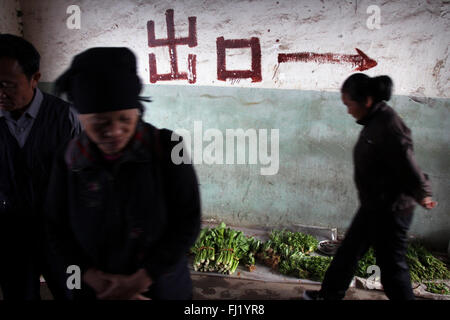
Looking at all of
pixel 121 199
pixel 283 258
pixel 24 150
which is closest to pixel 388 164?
pixel 283 258

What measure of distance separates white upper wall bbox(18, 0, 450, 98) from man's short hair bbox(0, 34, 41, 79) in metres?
2.35

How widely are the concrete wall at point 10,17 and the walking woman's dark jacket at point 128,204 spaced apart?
3793mm

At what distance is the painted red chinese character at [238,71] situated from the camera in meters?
3.76

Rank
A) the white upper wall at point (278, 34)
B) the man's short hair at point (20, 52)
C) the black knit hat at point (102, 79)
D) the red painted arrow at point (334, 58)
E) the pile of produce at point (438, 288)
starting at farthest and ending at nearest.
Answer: the red painted arrow at point (334, 58), the white upper wall at point (278, 34), the pile of produce at point (438, 288), the man's short hair at point (20, 52), the black knit hat at point (102, 79)

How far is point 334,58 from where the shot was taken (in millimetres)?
3629

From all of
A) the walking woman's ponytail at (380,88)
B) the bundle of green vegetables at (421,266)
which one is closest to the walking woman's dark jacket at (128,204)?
the walking woman's ponytail at (380,88)

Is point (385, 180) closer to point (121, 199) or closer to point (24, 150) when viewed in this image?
point (121, 199)

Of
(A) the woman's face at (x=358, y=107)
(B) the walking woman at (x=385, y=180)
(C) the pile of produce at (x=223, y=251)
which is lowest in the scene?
(C) the pile of produce at (x=223, y=251)

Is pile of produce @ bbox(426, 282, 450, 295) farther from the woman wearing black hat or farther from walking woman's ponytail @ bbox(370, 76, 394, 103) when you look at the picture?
the woman wearing black hat

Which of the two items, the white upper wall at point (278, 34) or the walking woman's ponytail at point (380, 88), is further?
the white upper wall at point (278, 34)

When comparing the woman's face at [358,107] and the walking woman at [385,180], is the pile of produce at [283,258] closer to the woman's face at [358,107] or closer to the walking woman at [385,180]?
the walking woman at [385,180]

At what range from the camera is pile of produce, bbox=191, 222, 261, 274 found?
3.35 metres
